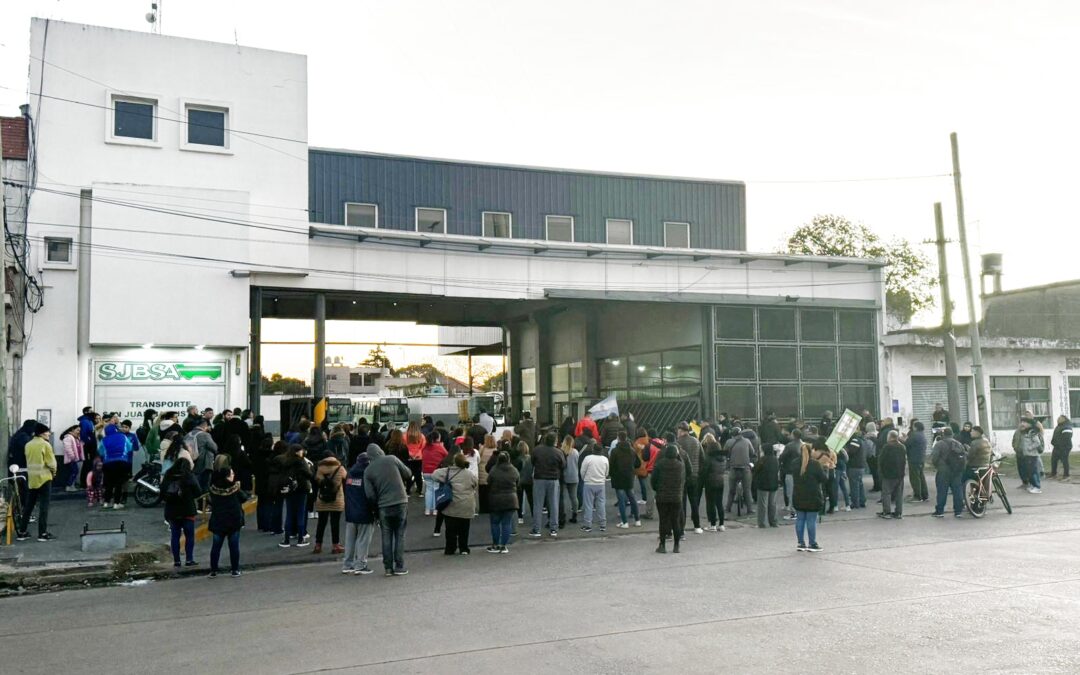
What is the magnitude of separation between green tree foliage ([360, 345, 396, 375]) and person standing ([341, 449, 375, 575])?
25.5 meters

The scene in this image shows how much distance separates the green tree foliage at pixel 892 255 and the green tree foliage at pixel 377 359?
2858 centimetres

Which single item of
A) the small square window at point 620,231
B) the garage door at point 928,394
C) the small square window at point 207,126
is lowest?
the garage door at point 928,394

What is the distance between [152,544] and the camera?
48.5ft

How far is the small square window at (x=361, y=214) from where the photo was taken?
32844 millimetres

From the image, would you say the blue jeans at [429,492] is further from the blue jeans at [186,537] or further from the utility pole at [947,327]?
the utility pole at [947,327]

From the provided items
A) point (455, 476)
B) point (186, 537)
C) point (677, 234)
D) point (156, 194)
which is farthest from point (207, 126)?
point (677, 234)

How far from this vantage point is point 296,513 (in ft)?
49.7

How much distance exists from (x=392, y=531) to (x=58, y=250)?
15033mm

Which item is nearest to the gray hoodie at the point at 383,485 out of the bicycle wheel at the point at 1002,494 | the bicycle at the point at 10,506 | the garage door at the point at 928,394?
the bicycle at the point at 10,506

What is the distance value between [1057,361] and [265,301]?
3018cm

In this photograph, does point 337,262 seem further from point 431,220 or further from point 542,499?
point 542,499

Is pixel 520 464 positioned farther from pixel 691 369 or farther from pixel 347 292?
pixel 691 369

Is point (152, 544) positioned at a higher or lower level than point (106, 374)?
lower

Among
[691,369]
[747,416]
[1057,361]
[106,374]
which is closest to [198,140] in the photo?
[106,374]
